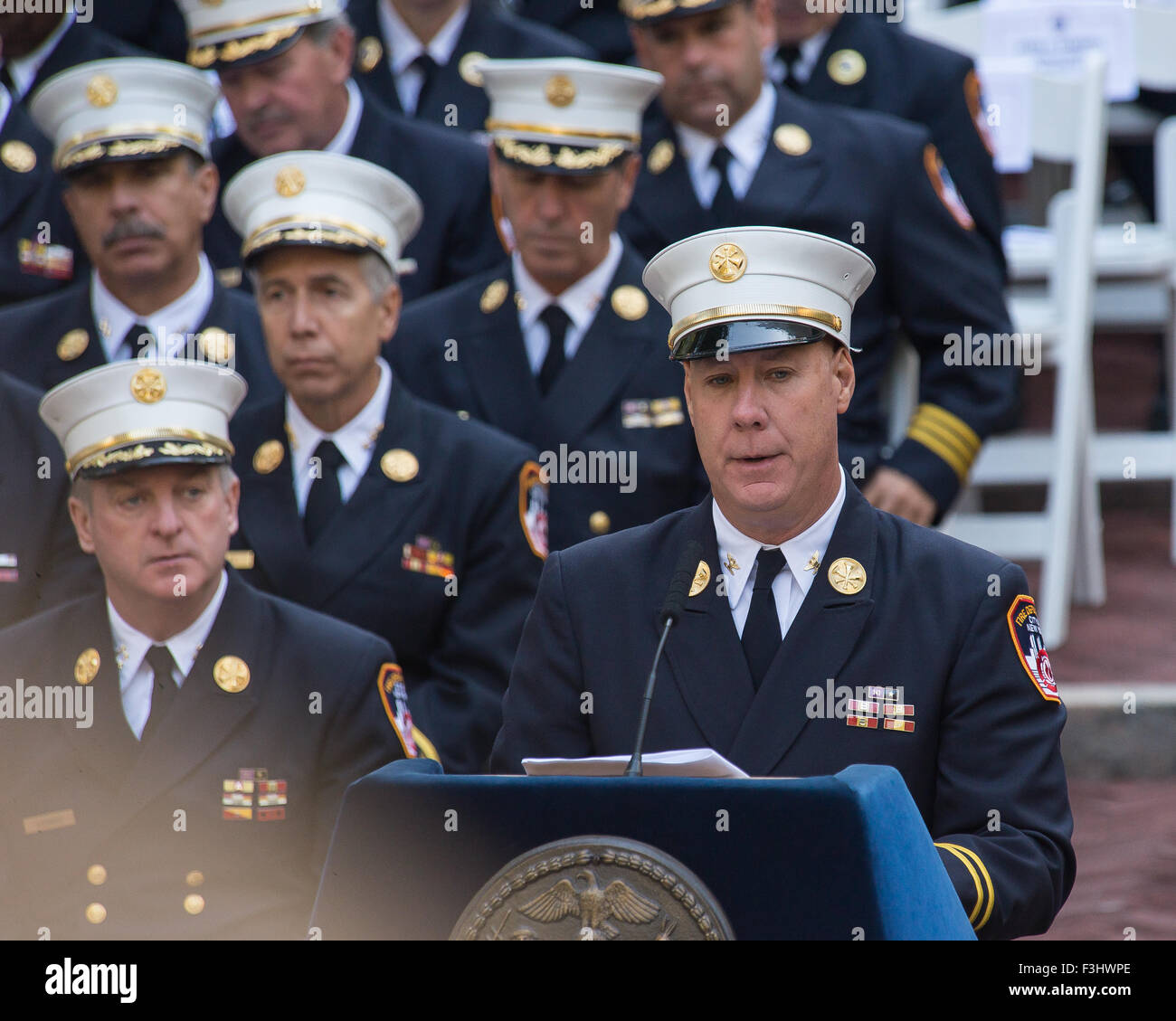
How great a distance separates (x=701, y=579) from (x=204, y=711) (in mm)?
1107

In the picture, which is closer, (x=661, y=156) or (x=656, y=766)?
(x=656, y=766)

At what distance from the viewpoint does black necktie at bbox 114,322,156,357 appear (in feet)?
13.8

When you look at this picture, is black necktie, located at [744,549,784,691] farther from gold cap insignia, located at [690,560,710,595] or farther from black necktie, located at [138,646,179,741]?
black necktie, located at [138,646,179,741]

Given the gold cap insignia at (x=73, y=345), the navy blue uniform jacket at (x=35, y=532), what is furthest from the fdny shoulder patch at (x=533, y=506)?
the gold cap insignia at (x=73, y=345)

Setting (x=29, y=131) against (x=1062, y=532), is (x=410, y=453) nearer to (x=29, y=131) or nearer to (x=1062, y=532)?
(x=29, y=131)

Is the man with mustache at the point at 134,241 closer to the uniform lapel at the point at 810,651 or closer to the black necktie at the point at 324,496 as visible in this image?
the black necktie at the point at 324,496

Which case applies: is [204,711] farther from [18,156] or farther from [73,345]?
[18,156]

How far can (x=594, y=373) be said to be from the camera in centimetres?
413

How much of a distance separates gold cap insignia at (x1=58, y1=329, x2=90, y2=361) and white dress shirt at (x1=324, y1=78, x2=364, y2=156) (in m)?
0.83

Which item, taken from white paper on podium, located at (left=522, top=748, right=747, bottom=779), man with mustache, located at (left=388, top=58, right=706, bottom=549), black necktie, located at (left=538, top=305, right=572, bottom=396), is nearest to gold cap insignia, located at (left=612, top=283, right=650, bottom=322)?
man with mustache, located at (left=388, top=58, right=706, bottom=549)

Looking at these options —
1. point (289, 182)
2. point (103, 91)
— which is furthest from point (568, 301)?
point (103, 91)

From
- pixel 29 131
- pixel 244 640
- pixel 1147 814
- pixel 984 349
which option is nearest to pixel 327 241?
pixel 244 640

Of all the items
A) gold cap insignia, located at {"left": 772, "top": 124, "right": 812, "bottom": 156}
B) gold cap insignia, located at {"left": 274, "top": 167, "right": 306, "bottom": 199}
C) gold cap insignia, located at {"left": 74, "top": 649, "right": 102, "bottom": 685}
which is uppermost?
gold cap insignia, located at {"left": 772, "top": 124, "right": 812, "bottom": 156}
